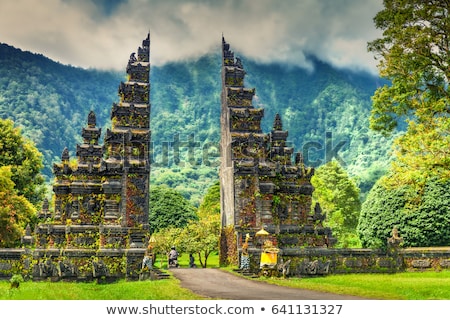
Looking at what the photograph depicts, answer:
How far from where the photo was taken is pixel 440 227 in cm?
2666

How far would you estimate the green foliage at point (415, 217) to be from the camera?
26719 mm

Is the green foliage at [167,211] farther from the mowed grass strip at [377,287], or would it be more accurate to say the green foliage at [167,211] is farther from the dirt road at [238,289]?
the mowed grass strip at [377,287]

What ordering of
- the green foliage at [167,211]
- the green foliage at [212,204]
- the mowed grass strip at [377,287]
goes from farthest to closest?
1. the green foliage at [212,204]
2. the green foliage at [167,211]
3. the mowed grass strip at [377,287]

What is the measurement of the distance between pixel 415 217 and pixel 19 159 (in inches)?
1097

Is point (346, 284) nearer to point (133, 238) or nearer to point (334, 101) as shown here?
point (133, 238)

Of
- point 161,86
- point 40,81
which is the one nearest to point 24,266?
point 40,81

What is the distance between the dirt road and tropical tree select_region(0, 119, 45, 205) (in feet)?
67.8

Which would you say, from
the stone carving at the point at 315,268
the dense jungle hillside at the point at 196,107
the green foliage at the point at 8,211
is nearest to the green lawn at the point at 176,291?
the stone carving at the point at 315,268

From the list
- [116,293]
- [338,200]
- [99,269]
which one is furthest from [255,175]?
[338,200]

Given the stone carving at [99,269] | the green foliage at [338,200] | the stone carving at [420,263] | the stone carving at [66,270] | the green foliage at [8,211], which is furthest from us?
the green foliage at [338,200]

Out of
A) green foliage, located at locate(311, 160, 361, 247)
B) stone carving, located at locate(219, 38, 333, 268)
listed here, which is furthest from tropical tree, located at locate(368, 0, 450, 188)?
green foliage, located at locate(311, 160, 361, 247)

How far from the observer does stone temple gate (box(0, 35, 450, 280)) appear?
19.3 meters

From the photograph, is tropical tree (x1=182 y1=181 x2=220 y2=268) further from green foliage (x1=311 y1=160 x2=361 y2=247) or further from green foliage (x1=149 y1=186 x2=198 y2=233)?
green foliage (x1=311 y1=160 x2=361 y2=247)

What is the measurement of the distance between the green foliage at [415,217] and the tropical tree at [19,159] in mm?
24624
